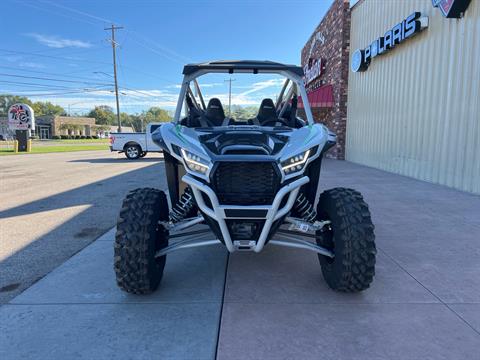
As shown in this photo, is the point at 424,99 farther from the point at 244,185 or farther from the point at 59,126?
the point at 59,126

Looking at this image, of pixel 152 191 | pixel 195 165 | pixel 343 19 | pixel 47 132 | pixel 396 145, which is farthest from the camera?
pixel 47 132

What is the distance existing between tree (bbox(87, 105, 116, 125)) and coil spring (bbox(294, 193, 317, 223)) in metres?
135

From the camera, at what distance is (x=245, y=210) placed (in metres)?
2.84

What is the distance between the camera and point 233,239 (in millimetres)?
2986

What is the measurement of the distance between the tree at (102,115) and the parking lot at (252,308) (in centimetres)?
13370

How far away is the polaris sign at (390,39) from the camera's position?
10.0 metres

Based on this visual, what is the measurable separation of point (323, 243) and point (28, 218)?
16.9ft

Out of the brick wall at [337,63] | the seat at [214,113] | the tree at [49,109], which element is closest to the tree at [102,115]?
the tree at [49,109]

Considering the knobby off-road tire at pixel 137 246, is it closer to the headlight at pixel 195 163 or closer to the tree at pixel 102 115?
the headlight at pixel 195 163

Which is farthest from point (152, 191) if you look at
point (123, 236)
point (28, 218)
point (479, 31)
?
point (479, 31)

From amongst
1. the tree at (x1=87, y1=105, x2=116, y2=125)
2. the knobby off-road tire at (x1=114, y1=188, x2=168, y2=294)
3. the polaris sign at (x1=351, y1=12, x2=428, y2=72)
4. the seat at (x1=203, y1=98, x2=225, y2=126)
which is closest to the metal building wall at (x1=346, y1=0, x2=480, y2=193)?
the polaris sign at (x1=351, y1=12, x2=428, y2=72)

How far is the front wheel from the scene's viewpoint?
69.6ft

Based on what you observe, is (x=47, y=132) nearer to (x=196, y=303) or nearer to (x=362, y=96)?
(x=362, y=96)

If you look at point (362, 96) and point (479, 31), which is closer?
point (479, 31)
